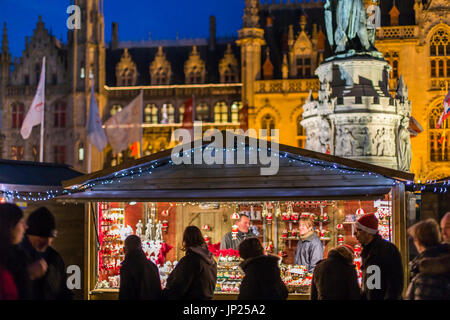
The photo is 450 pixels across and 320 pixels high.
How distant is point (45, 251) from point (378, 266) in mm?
3172

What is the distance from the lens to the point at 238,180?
10.7 m

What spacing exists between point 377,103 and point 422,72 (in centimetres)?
1668

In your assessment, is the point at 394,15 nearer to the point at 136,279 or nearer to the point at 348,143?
the point at 348,143

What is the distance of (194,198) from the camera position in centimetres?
1002

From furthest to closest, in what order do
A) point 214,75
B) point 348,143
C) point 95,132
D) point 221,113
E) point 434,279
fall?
point 214,75
point 221,113
point 95,132
point 348,143
point 434,279

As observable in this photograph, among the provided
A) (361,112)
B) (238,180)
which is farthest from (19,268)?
(361,112)

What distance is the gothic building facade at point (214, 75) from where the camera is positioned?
31531 mm

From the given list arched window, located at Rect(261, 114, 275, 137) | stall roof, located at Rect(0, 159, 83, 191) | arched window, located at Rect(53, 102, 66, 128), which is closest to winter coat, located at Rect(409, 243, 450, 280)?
stall roof, located at Rect(0, 159, 83, 191)

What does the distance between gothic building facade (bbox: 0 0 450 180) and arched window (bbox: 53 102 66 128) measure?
52 mm

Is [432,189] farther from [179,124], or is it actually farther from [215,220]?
[179,124]

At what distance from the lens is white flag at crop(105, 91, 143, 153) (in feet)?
84.3

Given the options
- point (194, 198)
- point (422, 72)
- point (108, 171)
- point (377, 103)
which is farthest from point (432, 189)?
point (422, 72)

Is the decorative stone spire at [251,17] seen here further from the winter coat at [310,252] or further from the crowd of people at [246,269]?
the crowd of people at [246,269]
